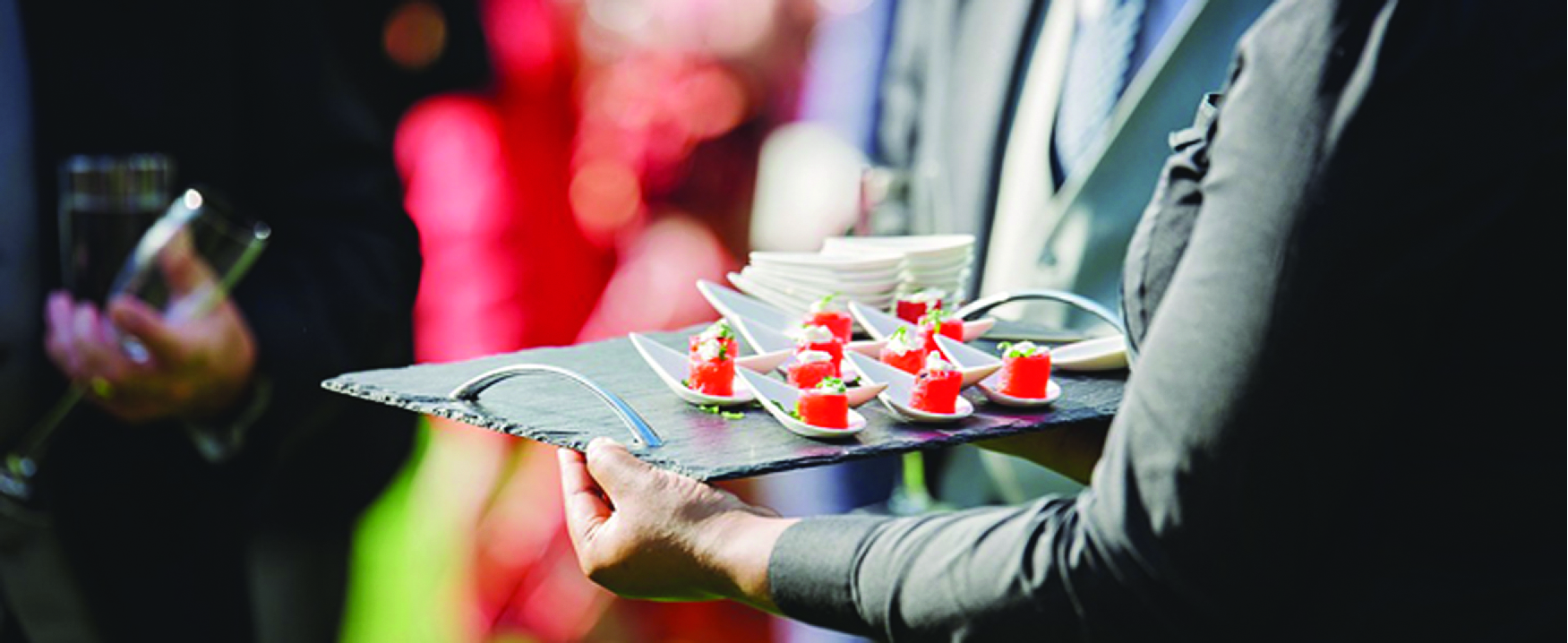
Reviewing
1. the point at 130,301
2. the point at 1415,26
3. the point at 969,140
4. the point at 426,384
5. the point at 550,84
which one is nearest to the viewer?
the point at 1415,26

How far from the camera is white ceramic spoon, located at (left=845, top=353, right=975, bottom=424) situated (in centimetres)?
102

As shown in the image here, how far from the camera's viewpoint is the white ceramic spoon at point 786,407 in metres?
0.99

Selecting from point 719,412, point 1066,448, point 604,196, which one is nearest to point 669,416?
point 719,412

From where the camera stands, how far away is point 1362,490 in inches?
33.0

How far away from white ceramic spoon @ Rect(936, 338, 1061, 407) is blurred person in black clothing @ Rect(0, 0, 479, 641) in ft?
3.34

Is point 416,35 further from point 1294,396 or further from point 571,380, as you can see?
point 1294,396

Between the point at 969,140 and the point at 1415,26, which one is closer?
the point at 1415,26

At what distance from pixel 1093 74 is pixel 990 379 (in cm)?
76

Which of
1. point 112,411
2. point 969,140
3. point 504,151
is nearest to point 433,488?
point 504,151

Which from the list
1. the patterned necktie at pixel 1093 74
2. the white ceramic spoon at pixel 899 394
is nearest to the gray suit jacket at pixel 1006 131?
the patterned necktie at pixel 1093 74

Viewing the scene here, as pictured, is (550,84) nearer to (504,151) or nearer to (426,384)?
(504,151)

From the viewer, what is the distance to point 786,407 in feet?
3.45

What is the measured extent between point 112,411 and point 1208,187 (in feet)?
4.65

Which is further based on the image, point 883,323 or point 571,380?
point 883,323
